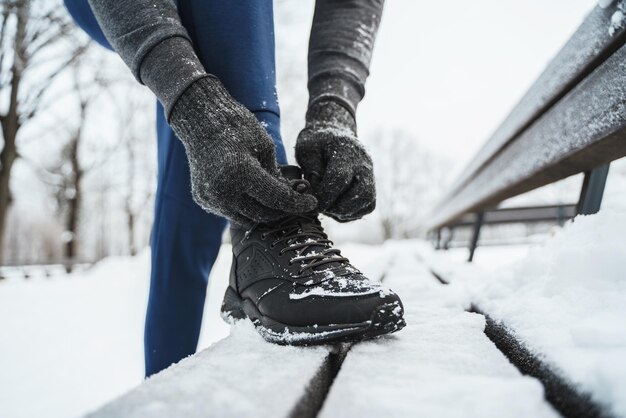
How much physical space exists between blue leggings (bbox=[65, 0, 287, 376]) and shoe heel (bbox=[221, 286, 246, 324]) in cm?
24

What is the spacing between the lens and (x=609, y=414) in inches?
14.6

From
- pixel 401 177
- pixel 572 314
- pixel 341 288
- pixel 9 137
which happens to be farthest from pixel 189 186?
pixel 401 177

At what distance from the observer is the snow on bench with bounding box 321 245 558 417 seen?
41 cm

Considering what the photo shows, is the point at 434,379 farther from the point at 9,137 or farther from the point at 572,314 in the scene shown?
the point at 9,137

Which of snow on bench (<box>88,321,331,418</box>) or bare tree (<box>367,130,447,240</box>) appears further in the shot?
bare tree (<box>367,130,447,240</box>)

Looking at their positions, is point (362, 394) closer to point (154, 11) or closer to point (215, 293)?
point (154, 11)

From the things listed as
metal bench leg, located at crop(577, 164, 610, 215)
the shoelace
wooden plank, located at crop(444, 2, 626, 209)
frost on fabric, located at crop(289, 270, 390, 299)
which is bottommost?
frost on fabric, located at crop(289, 270, 390, 299)

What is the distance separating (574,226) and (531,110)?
547mm

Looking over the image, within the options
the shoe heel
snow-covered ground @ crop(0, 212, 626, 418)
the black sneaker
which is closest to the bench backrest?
snow-covered ground @ crop(0, 212, 626, 418)

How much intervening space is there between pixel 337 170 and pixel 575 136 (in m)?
0.58

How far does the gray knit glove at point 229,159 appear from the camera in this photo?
736 millimetres

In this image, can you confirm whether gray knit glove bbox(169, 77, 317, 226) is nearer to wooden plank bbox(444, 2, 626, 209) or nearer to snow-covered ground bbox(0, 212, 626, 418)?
snow-covered ground bbox(0, 212, 626, 418)

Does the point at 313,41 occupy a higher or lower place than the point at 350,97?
higher

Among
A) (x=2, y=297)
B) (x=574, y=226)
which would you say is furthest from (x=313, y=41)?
(x=2, y=297)
